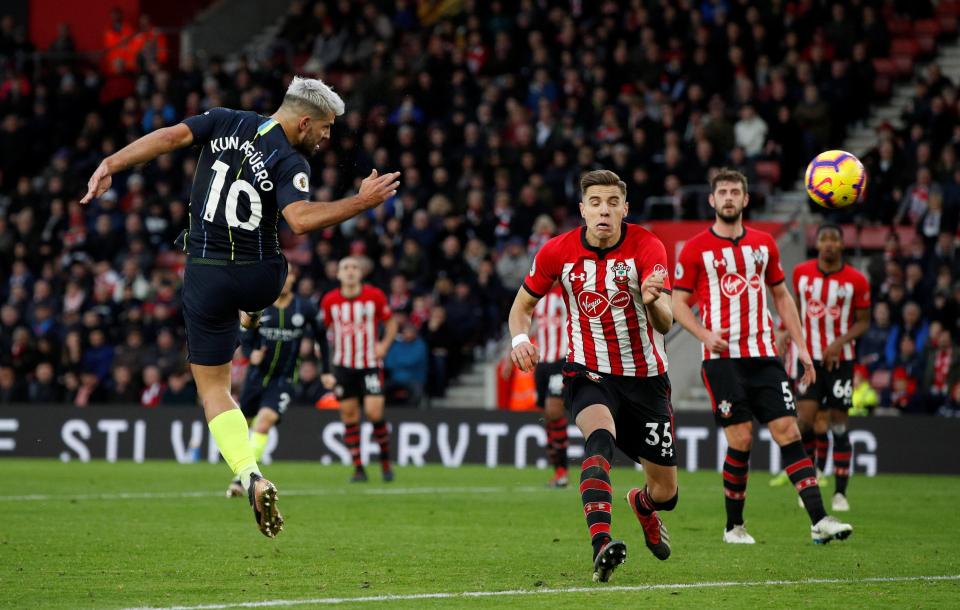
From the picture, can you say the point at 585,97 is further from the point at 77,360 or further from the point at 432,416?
the point at 77,360

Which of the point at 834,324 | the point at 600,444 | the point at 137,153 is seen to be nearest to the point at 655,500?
the point at 600,444

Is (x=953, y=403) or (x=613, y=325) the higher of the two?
(x=613, y=325)

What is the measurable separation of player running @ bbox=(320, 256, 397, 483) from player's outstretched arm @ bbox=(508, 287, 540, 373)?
8095 mm

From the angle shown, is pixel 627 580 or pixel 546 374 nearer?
pixel 627 580

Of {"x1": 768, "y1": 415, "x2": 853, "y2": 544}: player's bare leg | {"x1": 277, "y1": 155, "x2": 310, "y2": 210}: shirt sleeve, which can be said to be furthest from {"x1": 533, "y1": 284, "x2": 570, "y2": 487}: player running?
{"x1": 277, "y1": 155, "x2": 310, "y2": 210}: shirt sleeve

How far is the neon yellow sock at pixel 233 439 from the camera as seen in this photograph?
25.7ft

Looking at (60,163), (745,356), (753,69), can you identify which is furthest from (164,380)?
(745,356)

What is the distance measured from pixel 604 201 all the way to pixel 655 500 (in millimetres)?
1730

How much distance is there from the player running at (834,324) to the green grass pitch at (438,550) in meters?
0.80

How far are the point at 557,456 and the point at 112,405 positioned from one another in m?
7.86

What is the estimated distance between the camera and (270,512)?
7.31 metres

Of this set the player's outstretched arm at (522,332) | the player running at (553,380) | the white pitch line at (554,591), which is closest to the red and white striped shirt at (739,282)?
the player's outstretched arm at (522,332)

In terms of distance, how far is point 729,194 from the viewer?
9977mm

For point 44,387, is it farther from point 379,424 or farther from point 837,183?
point 837,183
